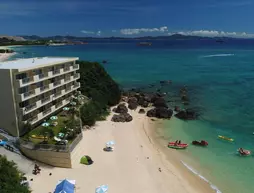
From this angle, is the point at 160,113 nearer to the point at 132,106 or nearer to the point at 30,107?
the point at 132,106

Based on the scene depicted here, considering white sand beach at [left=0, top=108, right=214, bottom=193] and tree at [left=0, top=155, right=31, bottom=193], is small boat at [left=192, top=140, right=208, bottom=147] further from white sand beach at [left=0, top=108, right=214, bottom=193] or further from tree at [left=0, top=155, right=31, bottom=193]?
tree at [left=0, top=155, right=31, bottom=193]

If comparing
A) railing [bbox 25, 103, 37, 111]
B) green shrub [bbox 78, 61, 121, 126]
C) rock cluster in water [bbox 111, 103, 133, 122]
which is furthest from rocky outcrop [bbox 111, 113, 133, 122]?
railing [bbox 25, 103, 37, 111]

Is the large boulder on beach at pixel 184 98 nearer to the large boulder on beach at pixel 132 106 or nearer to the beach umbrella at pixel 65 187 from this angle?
the large boulder on beach at pixel 132 106

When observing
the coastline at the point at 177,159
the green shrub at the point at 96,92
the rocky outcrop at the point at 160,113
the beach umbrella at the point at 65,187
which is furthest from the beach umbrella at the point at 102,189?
the rocky outcrop at the point at 160,113

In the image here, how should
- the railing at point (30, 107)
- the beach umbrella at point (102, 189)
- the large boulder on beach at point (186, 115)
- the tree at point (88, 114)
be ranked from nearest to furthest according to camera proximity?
the beach umbrella at point (102, 189), the railing at point (30, 107), the tree at point (88, 114), the large boulder on beach at point (186, 115)

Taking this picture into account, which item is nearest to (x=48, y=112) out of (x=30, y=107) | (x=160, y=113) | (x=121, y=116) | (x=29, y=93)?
(x=30, y=107)

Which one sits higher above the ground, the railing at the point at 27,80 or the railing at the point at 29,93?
the railing at the point at 27,80
